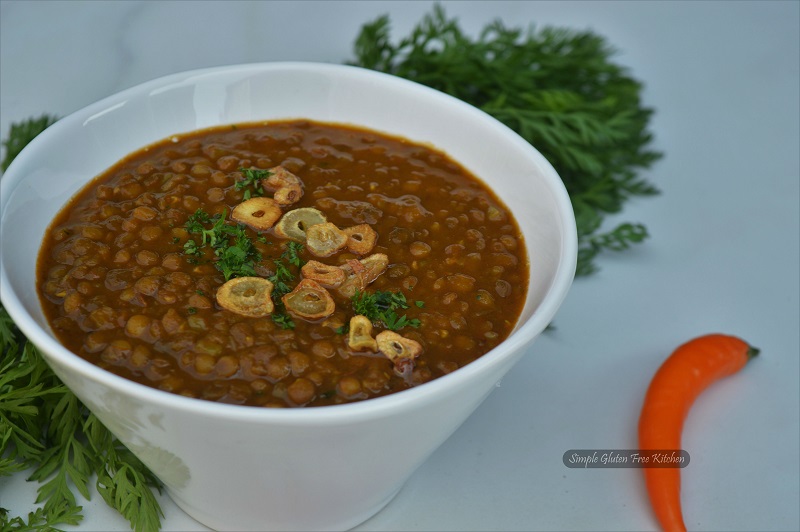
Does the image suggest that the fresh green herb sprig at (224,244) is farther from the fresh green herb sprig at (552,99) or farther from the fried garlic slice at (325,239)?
the fresh green herb sprig at (552,99)

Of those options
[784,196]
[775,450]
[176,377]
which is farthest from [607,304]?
[176,377]

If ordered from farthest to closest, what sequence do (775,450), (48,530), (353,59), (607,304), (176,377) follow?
(353,59) → (607,304) → (775,450) → (48,530) → (176,377)

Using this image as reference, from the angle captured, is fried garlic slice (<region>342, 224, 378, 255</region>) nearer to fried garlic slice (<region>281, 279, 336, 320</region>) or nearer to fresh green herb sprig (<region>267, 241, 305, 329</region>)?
fresh green herb sprig (<region>267, 241, 305, 329</region>)

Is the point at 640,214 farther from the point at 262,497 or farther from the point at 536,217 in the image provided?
the point at 262,497

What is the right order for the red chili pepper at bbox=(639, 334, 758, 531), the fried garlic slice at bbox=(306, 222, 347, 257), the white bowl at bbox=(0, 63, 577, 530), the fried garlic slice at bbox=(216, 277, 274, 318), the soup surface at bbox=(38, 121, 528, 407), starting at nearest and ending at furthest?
the white bowl at bbox=(0, 63, 577, 530), the soup surface at bbox=(38, 121, 528, 407), the fried garlic slice at bbox=(216, 277, 274, 318), the fried garlic slice at bbox=(306, 222, 347, 257), the red chili pepper at bbox=(639, 334, 758, 531)

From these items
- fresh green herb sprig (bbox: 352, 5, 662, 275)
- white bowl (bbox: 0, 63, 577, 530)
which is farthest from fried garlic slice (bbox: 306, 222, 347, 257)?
fresh green herb sprig (bbox: 352, 5, 662, 275)

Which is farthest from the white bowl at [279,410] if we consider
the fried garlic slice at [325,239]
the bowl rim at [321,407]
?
the fried garlic slice at [325,239]
